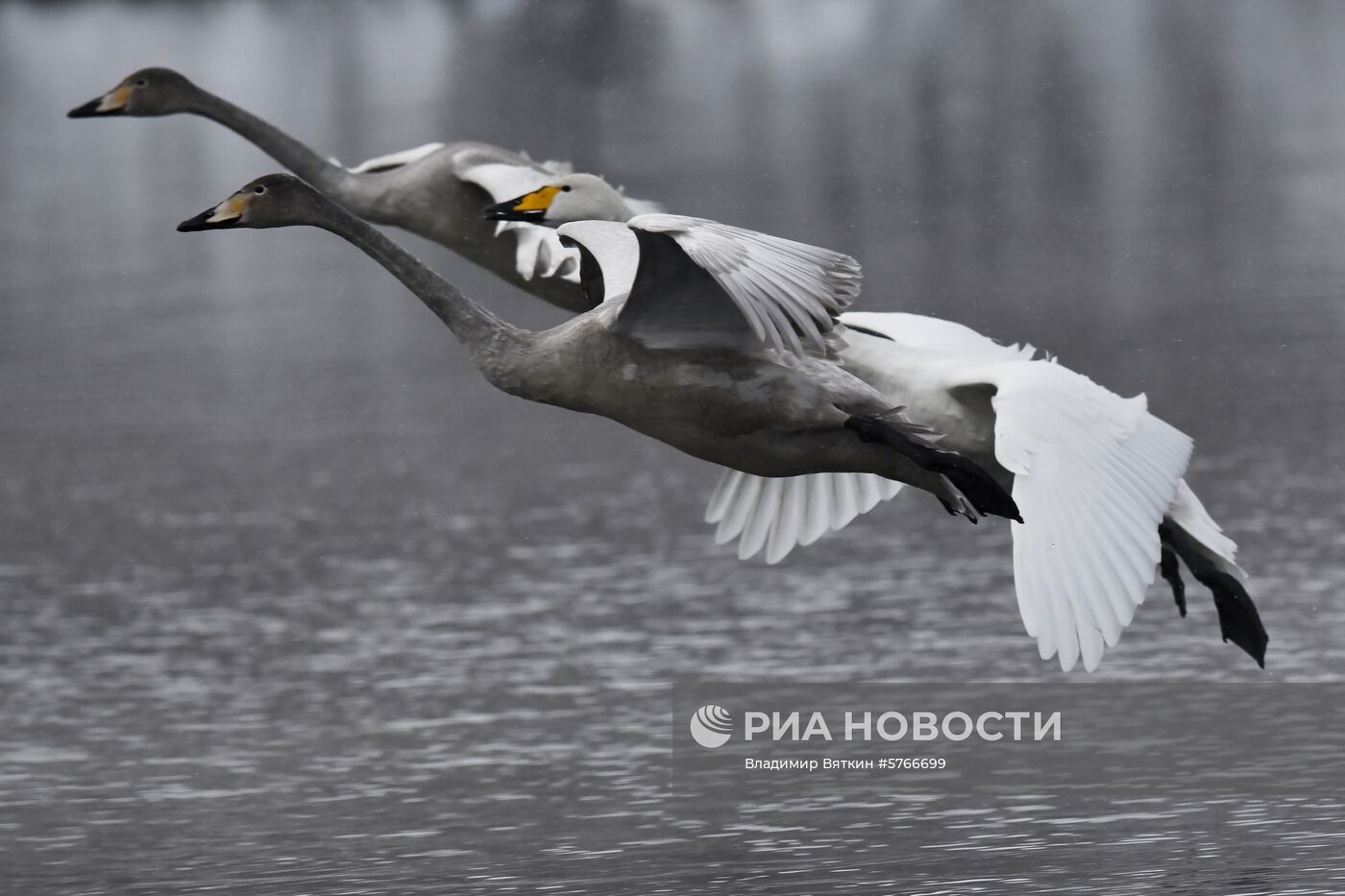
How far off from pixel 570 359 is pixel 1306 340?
473 inches

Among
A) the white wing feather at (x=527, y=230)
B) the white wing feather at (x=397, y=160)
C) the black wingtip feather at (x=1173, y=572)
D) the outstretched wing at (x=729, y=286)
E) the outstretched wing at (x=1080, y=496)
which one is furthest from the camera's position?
the white wing feather at (x=397, y=160)

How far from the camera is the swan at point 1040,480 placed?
10156 millimetres

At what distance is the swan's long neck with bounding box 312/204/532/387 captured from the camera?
9.77m

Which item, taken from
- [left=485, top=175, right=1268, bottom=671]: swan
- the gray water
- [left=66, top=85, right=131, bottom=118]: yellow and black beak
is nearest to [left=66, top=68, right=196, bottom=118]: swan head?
[left=66, top=85, right=131, bottom=118]: yellow and black beak

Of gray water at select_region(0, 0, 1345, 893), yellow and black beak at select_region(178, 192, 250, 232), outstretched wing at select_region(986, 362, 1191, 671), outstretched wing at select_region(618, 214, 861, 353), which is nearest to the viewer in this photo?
outstretched wing at select_region(618, 214, 861, 353)

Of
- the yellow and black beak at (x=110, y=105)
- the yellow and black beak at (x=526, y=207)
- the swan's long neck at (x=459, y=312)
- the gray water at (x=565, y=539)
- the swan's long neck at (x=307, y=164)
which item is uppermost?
the yellow and black beak at (x=110, y=105)

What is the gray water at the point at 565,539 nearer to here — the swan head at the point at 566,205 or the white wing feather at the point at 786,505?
the white wing feather at the point at 786,505

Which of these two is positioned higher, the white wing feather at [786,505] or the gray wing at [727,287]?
the gray wing at [727,287]

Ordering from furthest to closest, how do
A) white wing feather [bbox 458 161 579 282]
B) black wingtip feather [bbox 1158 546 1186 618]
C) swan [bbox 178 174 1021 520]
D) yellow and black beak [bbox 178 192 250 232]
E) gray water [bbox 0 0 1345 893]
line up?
white wing feather [bbox 458 161 579 282] → black wingtip feather [bbox 1158 546 1186 618] → gray water [bbox 0 0 1345 893] → yellow and black beak [bbox 178 192 250 232] → swan [bbox 178 174 1021 520]

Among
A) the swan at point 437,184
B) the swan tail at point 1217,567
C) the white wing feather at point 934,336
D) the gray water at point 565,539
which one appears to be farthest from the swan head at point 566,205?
the swan tail at point 1217,567

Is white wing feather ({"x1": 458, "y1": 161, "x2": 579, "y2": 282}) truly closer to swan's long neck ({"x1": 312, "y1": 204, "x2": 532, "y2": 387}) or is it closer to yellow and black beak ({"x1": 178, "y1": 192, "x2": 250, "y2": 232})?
swan's long neck ({"x1": 312, "y1": 204, "x2": 532, "y2": 387})

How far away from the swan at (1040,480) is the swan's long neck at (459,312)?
0.72m

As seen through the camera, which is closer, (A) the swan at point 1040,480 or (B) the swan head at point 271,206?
(B) the swan head at point 271,206

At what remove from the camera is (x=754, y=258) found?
8.88 meters
